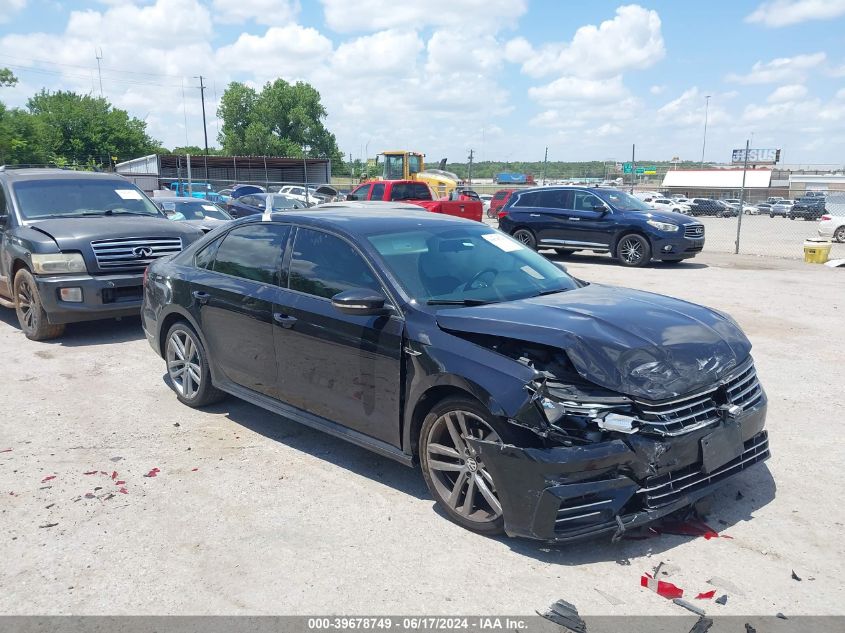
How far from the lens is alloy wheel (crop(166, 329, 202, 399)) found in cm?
571

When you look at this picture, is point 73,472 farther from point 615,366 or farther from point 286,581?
point 615,366

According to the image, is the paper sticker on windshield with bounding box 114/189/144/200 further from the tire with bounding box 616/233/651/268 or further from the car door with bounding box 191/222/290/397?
the tire with bounding box 616/233/651/268

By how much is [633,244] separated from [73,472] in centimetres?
1326

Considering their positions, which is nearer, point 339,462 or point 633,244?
point 339,462

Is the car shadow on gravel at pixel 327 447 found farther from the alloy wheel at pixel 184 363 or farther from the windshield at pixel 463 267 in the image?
the windshield at pixel 463 267

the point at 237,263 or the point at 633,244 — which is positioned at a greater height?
the point at 237,263

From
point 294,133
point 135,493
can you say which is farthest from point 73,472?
point 294,133

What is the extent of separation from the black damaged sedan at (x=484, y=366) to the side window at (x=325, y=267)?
1cm

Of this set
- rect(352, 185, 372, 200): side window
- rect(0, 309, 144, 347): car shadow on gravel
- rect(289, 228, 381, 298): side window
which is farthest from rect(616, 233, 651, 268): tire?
rect(289, 228, 381, 298): side window

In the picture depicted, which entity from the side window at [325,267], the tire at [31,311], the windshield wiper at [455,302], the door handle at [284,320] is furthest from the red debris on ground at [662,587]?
the tire at [31,311]

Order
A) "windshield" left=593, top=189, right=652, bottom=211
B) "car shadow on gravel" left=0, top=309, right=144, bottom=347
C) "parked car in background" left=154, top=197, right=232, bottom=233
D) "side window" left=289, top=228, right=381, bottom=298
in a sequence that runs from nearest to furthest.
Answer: "side window" left=289, top=228, right=381, bottom=298 < "car shadow on gravel" left=0, top=309, right=144, bottom=347 < "parked car in background" left=154, top=197, right=232, bottom=233 < "windshield" left=593, top=189, right=652, bottom=211

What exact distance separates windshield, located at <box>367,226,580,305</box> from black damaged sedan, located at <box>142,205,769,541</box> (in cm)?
1

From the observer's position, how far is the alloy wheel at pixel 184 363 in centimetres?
571

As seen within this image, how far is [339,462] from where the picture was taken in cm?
473
